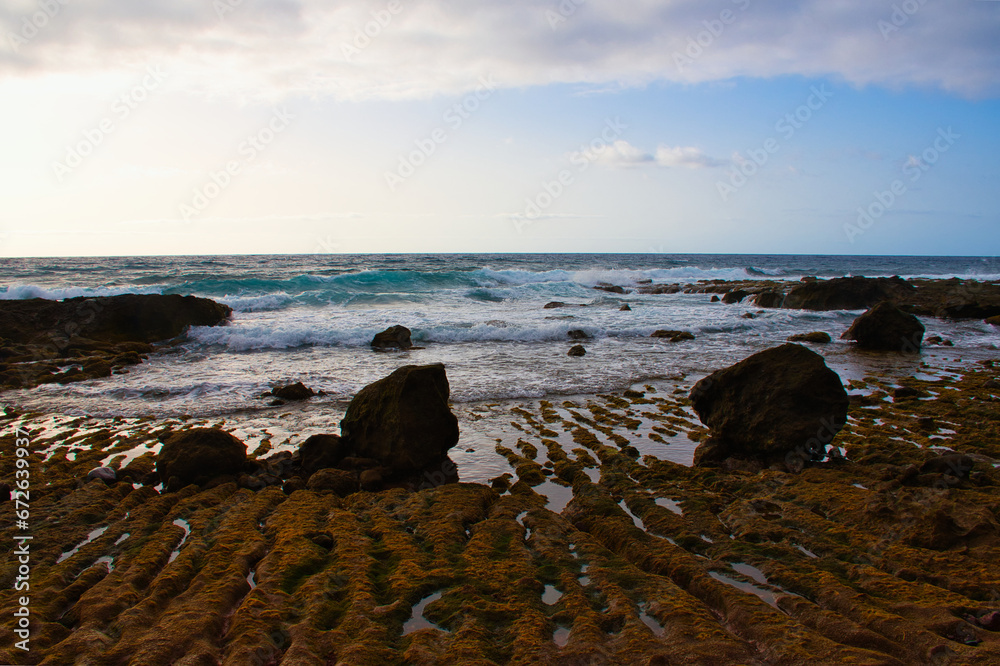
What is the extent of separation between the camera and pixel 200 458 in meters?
6.41

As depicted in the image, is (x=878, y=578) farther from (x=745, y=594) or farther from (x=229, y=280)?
(x=229, y=280)

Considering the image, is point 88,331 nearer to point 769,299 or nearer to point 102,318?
point 102,318

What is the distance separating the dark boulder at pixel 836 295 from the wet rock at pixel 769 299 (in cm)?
37

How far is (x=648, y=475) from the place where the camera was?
6.35 m

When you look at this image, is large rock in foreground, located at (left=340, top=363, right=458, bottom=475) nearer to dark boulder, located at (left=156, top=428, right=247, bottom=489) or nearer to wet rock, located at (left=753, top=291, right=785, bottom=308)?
dark boulder, located at (left=156, top=428, right=247, bottom=489)

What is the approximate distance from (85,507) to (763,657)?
20.8 feet

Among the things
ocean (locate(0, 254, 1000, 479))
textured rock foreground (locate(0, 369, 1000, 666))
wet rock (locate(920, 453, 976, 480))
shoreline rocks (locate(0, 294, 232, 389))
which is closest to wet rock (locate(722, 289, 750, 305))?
ocean (locate(0, 254, 1000, 479))

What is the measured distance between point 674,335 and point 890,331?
6.02m

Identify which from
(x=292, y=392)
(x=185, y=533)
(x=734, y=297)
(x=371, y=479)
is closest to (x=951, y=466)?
(x=371, y=479)

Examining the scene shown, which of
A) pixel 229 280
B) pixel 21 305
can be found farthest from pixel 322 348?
pixel 229 280

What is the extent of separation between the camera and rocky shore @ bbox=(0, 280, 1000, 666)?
3414 mm

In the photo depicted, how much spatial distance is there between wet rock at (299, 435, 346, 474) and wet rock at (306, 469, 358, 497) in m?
0.39

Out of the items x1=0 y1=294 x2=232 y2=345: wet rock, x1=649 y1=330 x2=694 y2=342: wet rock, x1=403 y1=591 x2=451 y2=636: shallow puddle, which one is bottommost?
x1=403 y1=591 x2=451 y2=636: shallow puddle

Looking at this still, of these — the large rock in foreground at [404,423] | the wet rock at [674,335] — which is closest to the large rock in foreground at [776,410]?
the large rock in foreground at [404,423]
